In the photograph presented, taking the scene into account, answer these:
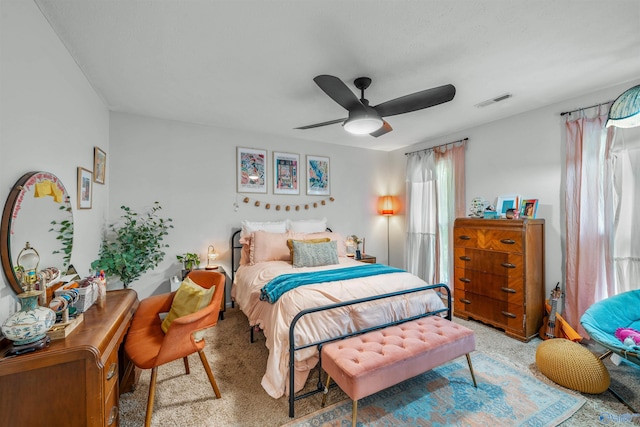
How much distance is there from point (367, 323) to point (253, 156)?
294cm

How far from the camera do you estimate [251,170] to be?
404 centimetres

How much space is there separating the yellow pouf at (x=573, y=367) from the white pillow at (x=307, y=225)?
2.95 meters

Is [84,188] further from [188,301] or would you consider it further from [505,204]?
[505,204]

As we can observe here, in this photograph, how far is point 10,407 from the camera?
3.64ft

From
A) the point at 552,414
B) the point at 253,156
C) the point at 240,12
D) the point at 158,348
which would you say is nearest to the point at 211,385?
the point at 158,348

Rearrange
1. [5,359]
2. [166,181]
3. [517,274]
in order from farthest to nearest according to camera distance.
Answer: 1. [166,181]
2. [517,274]
3. [5,359]

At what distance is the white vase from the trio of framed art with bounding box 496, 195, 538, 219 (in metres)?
4.19

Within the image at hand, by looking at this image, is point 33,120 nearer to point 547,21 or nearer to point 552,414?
point 547,21

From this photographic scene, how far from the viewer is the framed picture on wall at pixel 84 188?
227 cm

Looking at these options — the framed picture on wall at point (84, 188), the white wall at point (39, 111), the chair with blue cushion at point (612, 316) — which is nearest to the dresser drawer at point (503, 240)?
the chair with blue cushion at point (612, 316)

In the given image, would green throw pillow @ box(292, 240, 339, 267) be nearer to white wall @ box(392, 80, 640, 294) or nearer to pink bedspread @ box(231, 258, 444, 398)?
pink bedspread @ box(231, 258, 444, 398)

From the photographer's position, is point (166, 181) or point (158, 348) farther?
point (166, 181)

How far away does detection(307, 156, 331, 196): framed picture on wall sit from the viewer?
4504 millimetres

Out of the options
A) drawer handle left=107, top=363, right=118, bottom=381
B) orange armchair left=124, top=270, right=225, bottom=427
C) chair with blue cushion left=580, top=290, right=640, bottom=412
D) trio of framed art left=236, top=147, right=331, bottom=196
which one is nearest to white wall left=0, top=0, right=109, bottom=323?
drawer handle left=107, top=363, right=118, bottom=381
